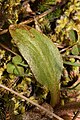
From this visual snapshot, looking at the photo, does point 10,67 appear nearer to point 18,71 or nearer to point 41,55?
point 18,71

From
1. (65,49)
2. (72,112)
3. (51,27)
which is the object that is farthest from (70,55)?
(72,112)

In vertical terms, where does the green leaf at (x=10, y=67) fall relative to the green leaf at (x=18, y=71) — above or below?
above

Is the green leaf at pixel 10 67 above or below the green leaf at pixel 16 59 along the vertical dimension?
below

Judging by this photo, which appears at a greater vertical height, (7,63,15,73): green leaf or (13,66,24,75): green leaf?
(7,63,15,73): green leaf

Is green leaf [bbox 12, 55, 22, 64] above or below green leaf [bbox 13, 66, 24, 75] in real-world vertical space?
above

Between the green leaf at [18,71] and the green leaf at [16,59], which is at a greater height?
the green leaf at [16,59]

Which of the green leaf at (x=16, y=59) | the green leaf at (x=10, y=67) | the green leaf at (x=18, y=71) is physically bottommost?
the green leaf at (x=18, y=71)

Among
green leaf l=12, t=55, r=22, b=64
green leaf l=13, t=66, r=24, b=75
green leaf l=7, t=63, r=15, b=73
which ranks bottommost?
green leaf l=13, t=66, r=24, b=75

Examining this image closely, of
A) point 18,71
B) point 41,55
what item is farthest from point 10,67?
point 41,55
